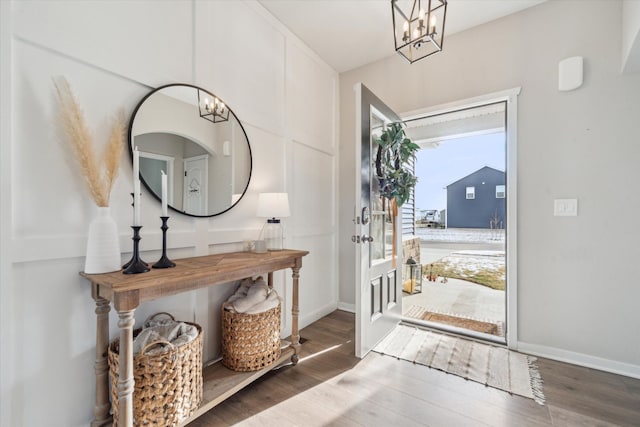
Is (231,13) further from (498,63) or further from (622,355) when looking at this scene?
(622,355)

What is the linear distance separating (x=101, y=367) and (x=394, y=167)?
8.11 ft

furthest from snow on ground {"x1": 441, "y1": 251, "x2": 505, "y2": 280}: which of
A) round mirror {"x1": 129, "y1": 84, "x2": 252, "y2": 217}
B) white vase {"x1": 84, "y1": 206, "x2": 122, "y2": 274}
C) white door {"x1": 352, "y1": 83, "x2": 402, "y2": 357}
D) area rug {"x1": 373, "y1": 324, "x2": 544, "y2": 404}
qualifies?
white vase {"x1": 84, "y1": 206, "x2": 122, "y2": 274}

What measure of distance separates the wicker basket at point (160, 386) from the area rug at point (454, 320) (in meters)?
2.37

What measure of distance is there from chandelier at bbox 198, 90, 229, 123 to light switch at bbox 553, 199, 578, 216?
2606 mm

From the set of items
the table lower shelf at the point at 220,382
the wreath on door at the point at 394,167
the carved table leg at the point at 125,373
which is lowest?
the table lower shelf at the point at 220,382

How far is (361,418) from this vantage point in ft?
5.05

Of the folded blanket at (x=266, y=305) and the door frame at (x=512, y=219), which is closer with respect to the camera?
the folded blanket at (x=266, y=305)

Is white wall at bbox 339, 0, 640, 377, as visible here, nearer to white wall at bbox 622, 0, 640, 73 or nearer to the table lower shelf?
white wall at bbox 622, 0, 640, 73

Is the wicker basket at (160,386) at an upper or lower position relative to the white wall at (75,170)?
lower

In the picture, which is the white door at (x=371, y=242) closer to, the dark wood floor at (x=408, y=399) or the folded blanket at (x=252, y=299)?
the dark wood floor at (x=408, y=399)

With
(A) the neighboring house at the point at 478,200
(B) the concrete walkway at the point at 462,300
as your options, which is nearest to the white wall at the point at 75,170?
(B) the concrete walkway at the point at 462,300

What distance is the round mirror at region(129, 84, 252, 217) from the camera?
156cm

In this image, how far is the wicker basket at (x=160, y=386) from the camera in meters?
1.24

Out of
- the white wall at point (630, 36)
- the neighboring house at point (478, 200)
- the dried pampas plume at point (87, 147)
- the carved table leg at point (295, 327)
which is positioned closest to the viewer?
the dried pampas plume at point (87, 147)
